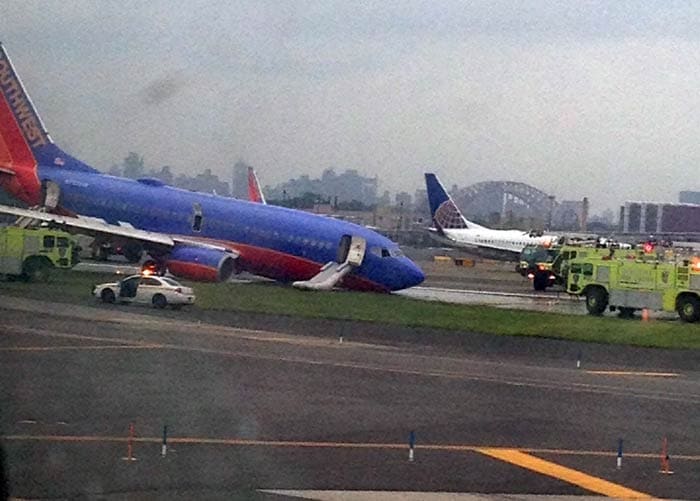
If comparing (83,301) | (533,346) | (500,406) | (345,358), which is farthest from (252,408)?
(83,301)

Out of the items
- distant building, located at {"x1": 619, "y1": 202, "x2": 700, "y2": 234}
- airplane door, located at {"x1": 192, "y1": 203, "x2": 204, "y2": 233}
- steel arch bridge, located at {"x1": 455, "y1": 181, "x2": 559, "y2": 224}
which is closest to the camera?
airplane door, located at {"x1": 192, "y1": 203, "x2": 204, "y2": 233}

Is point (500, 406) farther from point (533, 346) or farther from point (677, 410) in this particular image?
point (533, 346)

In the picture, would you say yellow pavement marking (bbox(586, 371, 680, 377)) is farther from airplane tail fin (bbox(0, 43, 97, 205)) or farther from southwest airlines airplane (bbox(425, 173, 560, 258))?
southwest airlines airplane (bbox(425, 173, 560, 258))

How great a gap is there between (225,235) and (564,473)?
29718mm

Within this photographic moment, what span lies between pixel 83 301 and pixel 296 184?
33.8 feet

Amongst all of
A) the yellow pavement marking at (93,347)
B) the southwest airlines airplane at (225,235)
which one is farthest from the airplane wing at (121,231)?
the yellow pavement marking at (93,347)

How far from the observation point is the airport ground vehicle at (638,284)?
42531mm

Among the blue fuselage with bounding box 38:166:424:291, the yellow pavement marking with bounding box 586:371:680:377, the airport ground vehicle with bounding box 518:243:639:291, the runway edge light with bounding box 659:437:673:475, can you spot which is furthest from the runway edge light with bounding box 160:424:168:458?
the airport ground vehicle with bounding box 518:243:639:291

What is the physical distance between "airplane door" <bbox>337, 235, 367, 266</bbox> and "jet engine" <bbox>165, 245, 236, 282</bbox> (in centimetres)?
384

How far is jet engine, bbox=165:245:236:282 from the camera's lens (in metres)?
43.5

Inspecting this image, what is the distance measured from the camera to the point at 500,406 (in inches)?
843

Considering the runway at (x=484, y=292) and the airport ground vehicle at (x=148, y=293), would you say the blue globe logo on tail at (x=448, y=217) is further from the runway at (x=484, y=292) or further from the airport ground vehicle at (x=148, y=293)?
the airport ground vehicle at (x=148, y=293)

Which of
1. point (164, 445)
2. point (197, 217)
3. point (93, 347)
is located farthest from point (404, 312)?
point (164, 445)

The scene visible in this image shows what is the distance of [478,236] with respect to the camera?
78875 millimetres
